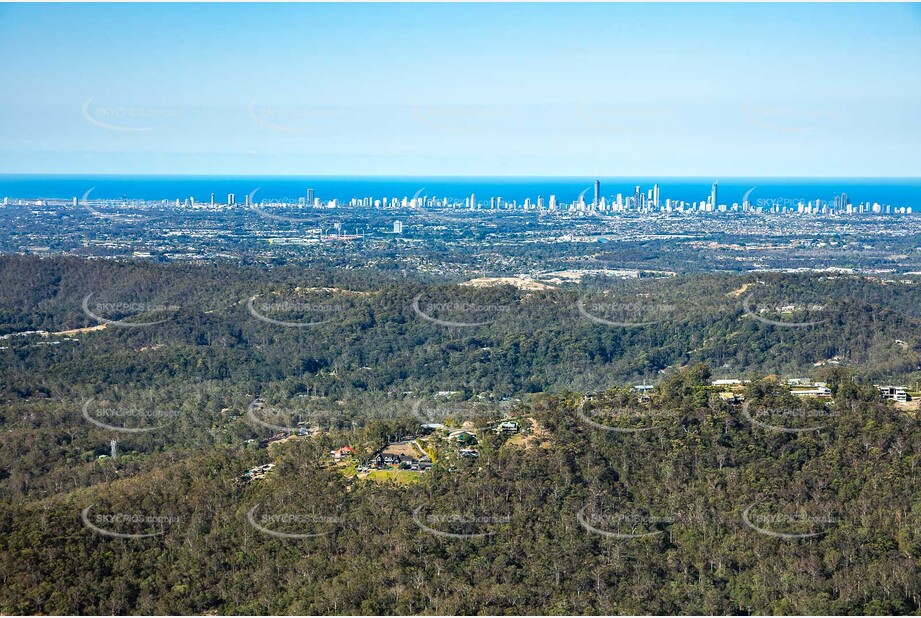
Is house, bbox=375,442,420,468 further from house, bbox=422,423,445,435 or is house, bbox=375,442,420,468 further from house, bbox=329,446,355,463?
house, bbox=422,423,445,435

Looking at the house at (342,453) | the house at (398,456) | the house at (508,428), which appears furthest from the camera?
the house at (508,428)

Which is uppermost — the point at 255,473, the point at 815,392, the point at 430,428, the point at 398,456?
the point at 815,392

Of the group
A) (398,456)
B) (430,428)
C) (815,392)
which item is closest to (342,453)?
(398,456)

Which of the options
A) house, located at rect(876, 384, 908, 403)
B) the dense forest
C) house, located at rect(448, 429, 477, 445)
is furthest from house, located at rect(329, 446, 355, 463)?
house, located at rect(876, 384, 908, 403)

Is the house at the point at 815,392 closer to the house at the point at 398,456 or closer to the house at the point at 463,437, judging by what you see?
the house at the point at 463,437

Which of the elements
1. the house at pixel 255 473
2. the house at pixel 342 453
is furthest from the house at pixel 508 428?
the house at pixel 255 473

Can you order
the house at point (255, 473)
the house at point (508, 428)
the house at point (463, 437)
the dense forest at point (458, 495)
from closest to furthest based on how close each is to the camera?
the dense forest at point (458, 495)
the house at point (255, 473)
the house at point (463, 437)
the house at point (508, 428)

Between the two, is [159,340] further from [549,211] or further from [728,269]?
[549,211]

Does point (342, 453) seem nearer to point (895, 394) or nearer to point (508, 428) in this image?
point (508, 428)
